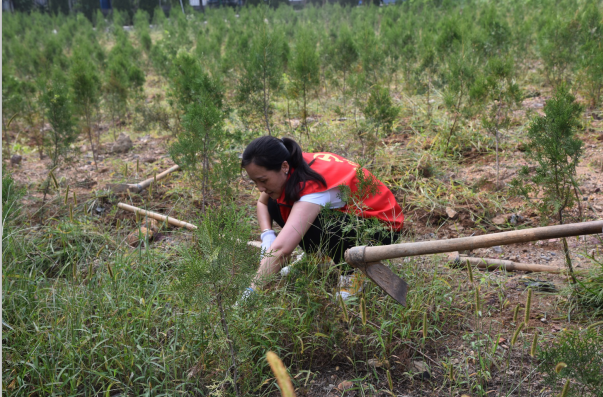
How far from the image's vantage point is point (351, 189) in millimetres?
2680

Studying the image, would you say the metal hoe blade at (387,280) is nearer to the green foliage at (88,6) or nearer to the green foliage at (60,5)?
the green foliage at (88,6)

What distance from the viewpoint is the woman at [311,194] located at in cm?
248

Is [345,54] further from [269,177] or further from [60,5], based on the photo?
[60,5]

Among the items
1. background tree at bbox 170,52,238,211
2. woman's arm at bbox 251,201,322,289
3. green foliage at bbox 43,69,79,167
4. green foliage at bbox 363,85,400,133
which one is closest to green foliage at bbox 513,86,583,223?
woman's arm at bbox 251,201,322,289

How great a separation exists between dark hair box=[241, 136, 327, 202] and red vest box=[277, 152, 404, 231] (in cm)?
4

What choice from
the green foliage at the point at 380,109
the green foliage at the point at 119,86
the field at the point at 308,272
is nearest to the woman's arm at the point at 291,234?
the field at the point at 308,272

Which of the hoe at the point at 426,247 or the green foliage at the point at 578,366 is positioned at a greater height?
the hoe at the point at 426,247

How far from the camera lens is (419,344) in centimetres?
218

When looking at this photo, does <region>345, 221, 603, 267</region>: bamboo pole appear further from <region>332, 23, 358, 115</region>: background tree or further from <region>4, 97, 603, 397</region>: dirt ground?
<region>332, 23, 358, 115</region>: background tree

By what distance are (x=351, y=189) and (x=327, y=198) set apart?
151 mm

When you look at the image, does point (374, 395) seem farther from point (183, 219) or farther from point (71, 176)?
point (71, 176)

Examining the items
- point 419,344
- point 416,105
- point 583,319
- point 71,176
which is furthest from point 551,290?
point 71,176

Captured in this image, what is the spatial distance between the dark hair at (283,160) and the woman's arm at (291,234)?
10cm

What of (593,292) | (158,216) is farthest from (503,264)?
(158,216)
